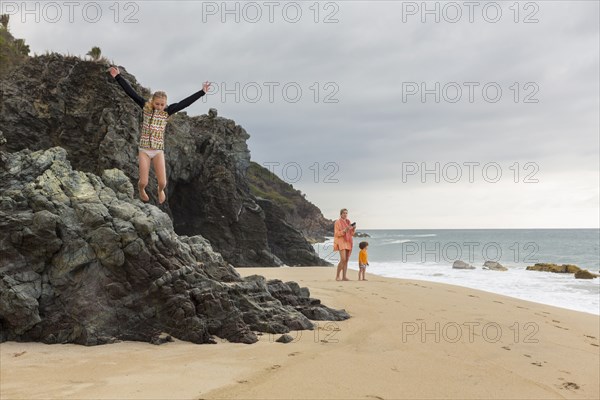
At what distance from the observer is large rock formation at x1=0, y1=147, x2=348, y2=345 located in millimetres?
6793

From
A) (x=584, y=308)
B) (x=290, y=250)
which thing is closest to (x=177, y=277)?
(x=584, y=308)

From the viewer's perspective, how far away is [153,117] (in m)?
5.88

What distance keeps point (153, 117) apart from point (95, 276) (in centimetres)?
303

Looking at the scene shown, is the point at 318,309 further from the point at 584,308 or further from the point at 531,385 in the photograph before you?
the point at 584,308

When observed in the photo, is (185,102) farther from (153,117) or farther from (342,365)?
(342,365)

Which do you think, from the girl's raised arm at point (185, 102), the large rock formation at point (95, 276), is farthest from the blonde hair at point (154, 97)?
the large rock formation at point (95, 276)

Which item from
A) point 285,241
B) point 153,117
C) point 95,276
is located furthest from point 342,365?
point 285,241

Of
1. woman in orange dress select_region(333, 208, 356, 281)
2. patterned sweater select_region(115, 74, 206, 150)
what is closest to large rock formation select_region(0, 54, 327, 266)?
woman in orange dress select_region(333, 208, 356, 281)

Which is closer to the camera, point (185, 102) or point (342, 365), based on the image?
point (185, 102)

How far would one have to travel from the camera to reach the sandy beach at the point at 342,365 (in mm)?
5234

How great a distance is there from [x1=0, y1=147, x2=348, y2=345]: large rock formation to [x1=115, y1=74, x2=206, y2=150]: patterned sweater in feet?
6.62

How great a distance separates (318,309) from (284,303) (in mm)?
769

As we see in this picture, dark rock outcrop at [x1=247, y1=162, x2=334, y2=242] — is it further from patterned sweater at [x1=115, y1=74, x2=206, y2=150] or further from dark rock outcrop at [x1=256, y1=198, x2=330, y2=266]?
patterned sweater at [x1=115, y1=74, x2=206, y2=150]

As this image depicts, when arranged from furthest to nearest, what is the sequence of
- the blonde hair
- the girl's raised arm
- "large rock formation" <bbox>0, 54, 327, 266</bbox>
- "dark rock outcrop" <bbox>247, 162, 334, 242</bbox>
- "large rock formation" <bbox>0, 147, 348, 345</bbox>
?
"dark rock outcrop" <bbox>247, 162, 334, 242</bbox> → "large rock formation" <bbox>0, 54, 327, 266</bbox> → "large rock formation" <bbox>0, 147, 348, 345</bbox> → the girl's raised arm → the blonde hair
